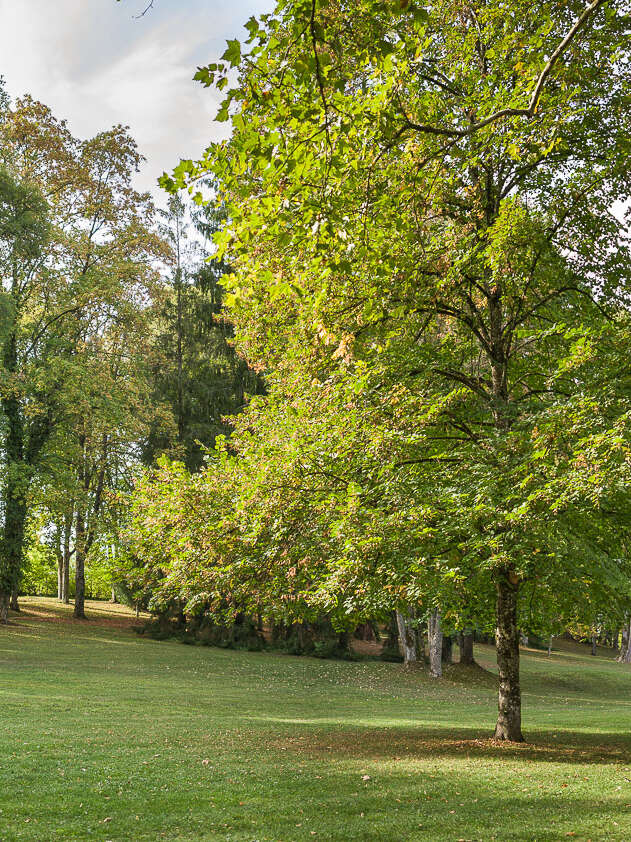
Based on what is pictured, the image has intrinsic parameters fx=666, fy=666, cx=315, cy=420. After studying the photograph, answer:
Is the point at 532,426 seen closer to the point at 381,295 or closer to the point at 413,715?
the point at 381,295

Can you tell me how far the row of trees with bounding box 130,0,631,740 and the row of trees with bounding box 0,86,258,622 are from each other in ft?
50.4

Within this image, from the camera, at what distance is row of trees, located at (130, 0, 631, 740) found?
788 centimetres

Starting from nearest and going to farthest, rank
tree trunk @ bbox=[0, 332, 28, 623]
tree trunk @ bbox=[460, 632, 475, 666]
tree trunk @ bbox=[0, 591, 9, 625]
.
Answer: tree trunk @ bbox=[0, 332, 28, 623] → tree trunk @ bbox=[0, 591, 9, 625] → tree trunk @ bbox=[460, 632, 475, 666]

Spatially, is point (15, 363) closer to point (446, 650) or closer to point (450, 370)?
point (450, 370)

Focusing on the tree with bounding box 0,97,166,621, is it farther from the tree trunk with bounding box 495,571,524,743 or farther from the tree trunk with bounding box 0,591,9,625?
the tree trunk with bounding box 495,571,524,743

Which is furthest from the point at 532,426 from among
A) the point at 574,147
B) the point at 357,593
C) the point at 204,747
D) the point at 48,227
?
the point at 48,227

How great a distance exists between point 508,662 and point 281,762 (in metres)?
4.37

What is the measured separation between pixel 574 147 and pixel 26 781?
12.5 meters

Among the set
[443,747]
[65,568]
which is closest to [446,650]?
[443,747]

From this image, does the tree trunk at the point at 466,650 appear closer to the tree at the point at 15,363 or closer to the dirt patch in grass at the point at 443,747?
the dirt patch in grass at the point at 443,747

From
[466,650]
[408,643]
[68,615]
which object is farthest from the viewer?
[68,615]

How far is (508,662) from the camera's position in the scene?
11688 millimetres

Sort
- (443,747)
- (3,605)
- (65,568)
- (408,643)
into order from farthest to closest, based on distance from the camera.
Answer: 1. (65,568)
2. (408,643)
3. (3,605)
4. (443,747)

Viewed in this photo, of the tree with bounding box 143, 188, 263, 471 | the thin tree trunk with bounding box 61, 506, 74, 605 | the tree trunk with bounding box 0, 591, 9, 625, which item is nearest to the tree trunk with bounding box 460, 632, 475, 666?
the tree with bounding box 143, 188, 263, 471
